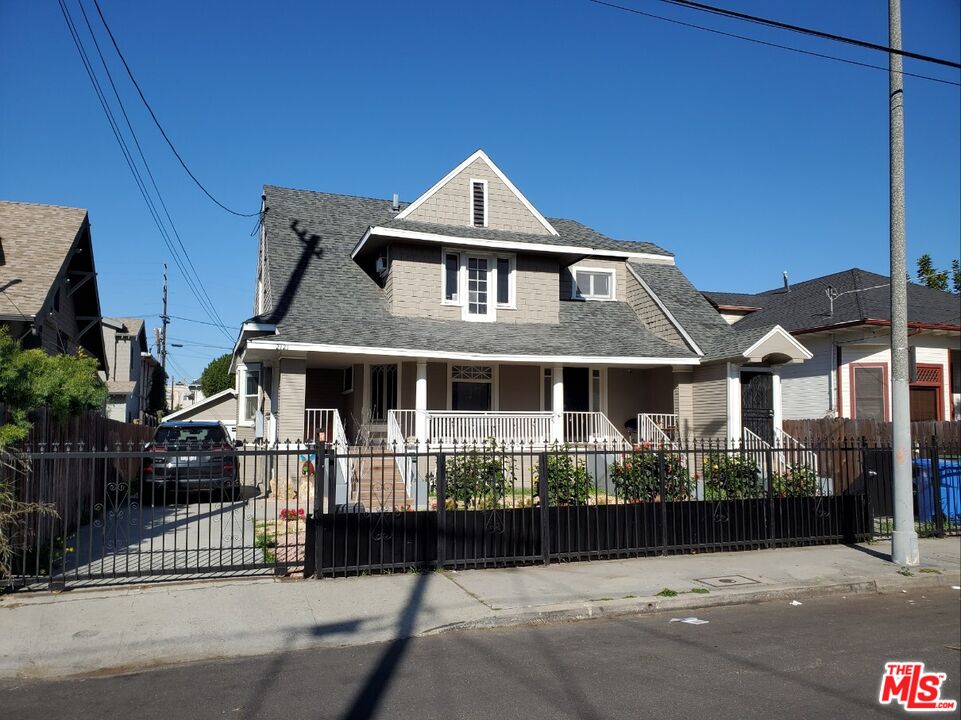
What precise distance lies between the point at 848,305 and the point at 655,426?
7728mm

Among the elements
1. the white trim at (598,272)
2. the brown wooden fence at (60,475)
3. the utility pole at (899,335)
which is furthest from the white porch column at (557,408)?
the brown wooden fence at (60,475)

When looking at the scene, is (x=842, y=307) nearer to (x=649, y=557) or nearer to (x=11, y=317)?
(x=649, y=557)

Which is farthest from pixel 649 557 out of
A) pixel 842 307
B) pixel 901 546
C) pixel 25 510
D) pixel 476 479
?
pixel 842 307

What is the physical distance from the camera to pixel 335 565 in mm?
9125

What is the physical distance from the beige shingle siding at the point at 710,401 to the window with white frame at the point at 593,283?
4253 millimetres

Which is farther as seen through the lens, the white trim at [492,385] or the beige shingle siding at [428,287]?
the white trim at [492,385]

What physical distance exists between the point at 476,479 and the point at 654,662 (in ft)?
13.6

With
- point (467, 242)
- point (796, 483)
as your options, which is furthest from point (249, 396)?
point (796, 483)

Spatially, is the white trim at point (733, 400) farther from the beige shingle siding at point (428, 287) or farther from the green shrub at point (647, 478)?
the green shrub at point (647, 478)

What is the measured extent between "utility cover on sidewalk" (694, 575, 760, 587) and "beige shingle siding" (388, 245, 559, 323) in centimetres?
1070

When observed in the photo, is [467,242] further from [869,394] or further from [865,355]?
[869,394]

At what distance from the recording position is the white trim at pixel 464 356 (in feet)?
50.3

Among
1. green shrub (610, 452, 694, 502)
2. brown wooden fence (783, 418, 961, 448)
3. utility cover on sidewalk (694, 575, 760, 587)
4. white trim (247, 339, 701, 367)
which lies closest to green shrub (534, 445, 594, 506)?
green shrub (610, 452, 694, 502)

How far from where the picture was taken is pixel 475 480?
10.1 m
